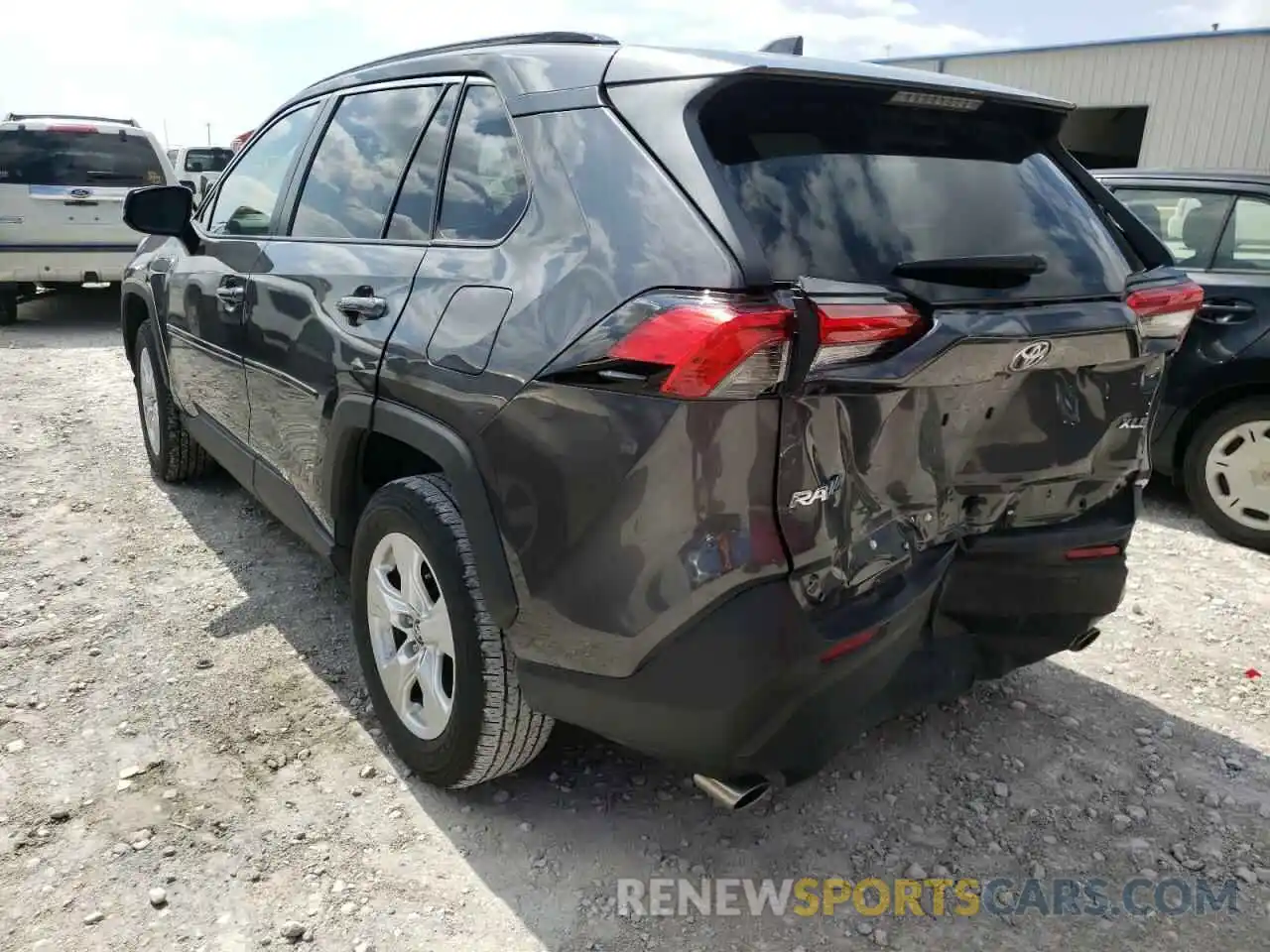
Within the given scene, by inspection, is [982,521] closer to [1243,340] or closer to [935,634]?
[935,634]

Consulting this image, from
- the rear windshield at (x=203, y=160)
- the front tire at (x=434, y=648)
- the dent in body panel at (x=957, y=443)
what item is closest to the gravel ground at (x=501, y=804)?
the front tire at (x=434, y=648)

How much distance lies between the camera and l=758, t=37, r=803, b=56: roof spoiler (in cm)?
237

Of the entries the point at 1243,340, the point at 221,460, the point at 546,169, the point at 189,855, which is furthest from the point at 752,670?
the point at 1243,340

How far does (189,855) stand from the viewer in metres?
2.36

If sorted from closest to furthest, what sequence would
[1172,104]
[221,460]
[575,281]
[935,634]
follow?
1. [575,281]
2. [935,634]
3. [221,460]
4. [1172,104]

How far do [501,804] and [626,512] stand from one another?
1126 millimetres

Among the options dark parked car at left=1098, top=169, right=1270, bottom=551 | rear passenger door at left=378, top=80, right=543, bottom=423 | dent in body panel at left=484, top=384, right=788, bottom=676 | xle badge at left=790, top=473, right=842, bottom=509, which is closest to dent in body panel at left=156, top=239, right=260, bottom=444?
rear passenger door at left=378, top=80, right=543, bottom=423

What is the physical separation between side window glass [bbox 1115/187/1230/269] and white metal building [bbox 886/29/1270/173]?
11.3 m

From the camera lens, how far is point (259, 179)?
374 cm

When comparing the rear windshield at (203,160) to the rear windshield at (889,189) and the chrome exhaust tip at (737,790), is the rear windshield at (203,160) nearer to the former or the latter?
the rear windshield at (889,189)

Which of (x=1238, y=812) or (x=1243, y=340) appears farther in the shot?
(x=1243, y=340)

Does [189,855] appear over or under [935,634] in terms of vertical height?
under

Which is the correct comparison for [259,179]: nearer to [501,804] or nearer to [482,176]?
[482,176]

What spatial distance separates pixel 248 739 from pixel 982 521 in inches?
82.6
